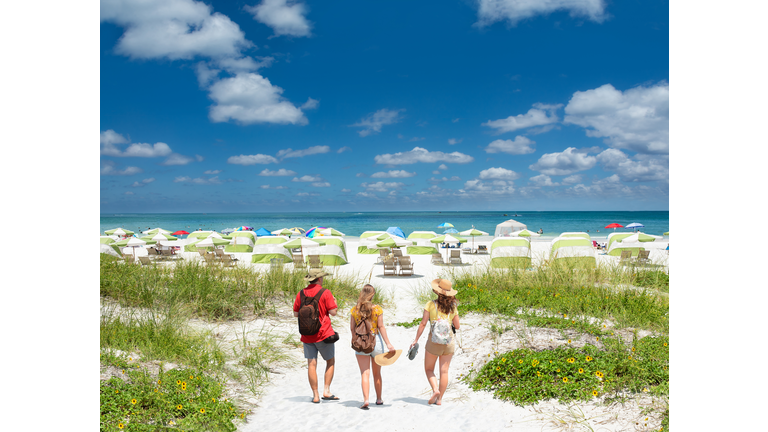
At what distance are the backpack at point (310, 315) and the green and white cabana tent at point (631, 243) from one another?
64.6 feet

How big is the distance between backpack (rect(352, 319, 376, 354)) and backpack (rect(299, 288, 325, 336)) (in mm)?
399

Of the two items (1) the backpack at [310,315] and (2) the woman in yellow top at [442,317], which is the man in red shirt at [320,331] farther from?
(2) the woman in yellow top at [442,317]

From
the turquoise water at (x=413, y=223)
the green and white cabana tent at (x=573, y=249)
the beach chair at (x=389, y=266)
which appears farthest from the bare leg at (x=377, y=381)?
the turquoise water at (x=413, y=223)

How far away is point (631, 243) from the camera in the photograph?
66.2ft

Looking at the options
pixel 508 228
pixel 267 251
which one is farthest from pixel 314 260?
pixel 508 228

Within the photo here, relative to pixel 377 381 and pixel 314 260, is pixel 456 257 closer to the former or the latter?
pixel 314 260

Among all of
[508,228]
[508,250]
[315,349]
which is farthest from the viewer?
[508,228]

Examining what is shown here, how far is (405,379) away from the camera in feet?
16.3

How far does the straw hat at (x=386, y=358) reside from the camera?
12.8 ft

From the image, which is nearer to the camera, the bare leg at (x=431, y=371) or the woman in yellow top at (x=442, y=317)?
the woman in yellow top at (x=442, y=317)

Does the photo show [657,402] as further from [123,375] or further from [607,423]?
[123,375]

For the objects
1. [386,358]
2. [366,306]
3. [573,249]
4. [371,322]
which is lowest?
[386,358]

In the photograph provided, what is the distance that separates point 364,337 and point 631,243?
20489mm
